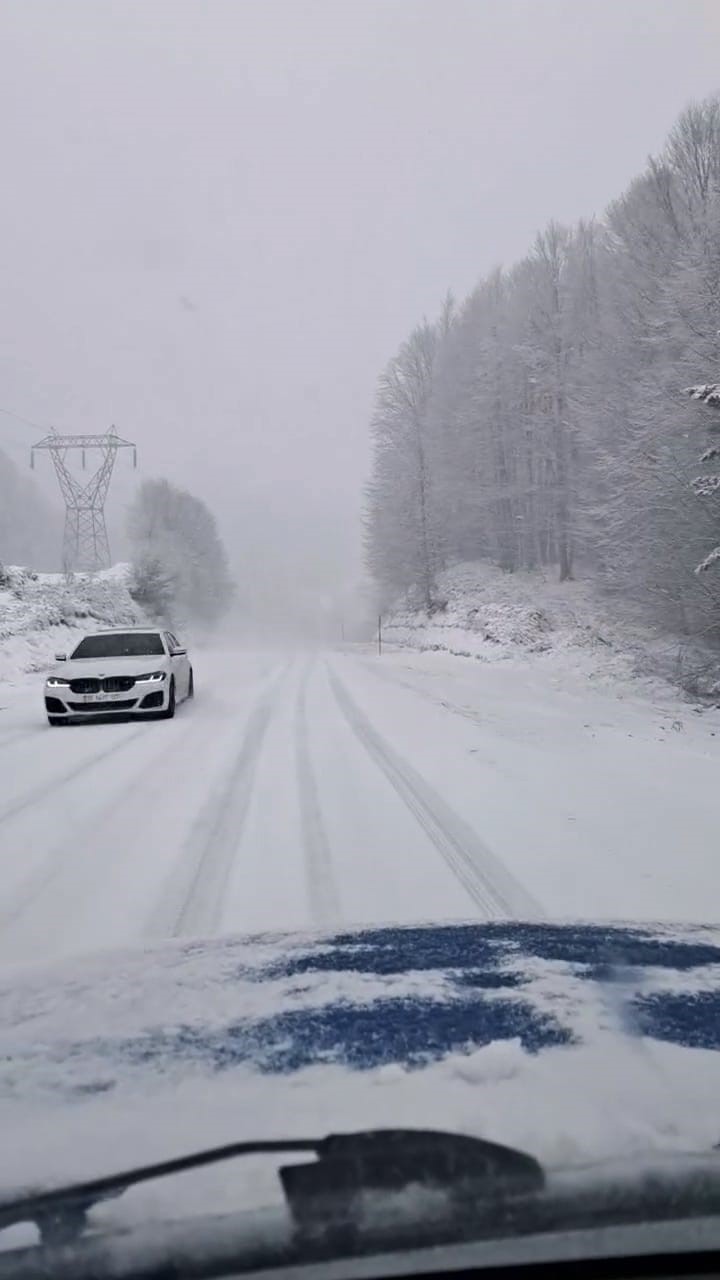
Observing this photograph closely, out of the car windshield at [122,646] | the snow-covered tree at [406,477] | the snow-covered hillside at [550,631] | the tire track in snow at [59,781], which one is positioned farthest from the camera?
the snow-covered tree at [406,477]

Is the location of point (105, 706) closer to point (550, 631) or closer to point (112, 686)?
point (112, 686)

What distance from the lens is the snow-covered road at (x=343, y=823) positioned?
4.64 metres

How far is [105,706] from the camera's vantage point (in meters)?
11.5

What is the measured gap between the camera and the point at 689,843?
5.91m

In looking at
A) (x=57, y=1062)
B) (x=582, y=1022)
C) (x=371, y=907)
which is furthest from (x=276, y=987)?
(x=371, y=907)

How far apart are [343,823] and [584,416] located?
803 inches

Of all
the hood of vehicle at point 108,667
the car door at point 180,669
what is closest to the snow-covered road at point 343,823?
the hood of vehicle at point 108,667

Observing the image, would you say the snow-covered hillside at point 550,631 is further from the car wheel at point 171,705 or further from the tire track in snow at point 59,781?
the tire track in snow at point 59,781

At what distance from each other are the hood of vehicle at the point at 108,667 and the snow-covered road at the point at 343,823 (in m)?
0.77

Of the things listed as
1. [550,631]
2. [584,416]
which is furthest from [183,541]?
[584,416]

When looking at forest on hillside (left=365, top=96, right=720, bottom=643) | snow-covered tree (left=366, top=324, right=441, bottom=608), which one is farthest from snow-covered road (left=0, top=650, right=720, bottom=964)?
snow-covered tree (left=366, top=324, right=441, bottom=608)

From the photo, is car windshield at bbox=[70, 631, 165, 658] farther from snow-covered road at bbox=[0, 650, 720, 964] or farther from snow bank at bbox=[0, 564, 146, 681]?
snow bank at bbox=[0, 564, 146, 681]

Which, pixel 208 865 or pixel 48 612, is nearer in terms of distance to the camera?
pixel 208 865

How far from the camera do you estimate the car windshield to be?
41.5ft
